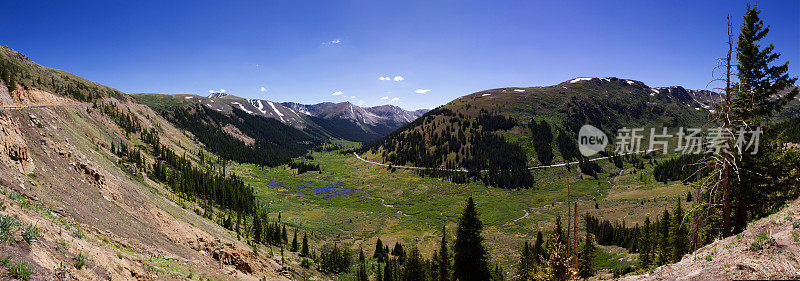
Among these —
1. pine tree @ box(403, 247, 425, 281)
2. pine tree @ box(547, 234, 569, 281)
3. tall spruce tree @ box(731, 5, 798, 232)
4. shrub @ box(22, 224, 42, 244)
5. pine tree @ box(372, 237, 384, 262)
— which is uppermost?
tall spruce tree @ box(731, 5, 798, 232)

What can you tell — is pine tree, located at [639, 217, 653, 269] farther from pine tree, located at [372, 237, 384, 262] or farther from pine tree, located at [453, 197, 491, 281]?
pine tree, located at [372, 237, 384, 262]

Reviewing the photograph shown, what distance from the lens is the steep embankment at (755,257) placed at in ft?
33.0

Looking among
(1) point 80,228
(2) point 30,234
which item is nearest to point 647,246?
(2) point 30,234

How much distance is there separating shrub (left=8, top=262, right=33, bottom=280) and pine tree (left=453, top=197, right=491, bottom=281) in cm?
2373

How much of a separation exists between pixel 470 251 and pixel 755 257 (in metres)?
17.0

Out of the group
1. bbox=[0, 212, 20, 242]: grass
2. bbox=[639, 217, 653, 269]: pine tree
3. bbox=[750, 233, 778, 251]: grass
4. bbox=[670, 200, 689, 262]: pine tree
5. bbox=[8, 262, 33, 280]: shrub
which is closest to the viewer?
bbox=[8, 262, 33, 280]: shrub

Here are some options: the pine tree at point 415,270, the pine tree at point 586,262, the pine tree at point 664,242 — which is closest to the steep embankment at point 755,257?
the pine tree at point 586,262

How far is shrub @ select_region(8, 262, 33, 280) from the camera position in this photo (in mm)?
9492

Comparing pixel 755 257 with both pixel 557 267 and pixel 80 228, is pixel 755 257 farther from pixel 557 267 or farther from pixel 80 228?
pixel 80 228

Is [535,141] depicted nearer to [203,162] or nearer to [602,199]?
[602,199]

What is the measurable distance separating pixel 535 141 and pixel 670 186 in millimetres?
81119

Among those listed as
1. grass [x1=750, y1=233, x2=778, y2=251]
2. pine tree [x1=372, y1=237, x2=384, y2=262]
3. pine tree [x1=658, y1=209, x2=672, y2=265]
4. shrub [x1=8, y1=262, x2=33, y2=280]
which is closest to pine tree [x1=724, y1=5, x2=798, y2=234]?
grass [x1=750, y1=233, x2=778, y2=251]

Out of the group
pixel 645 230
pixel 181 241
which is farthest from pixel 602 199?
pixel 181 241

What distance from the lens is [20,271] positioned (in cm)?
954
